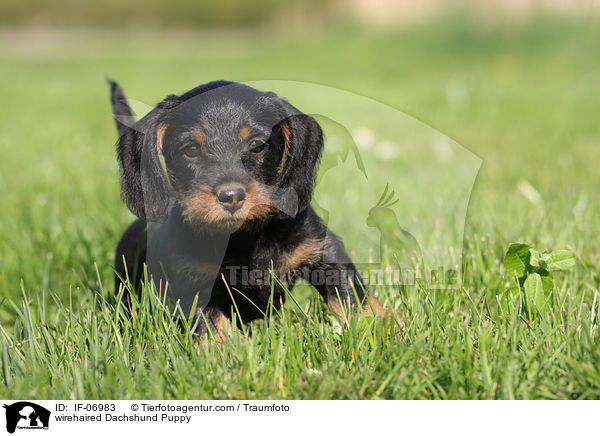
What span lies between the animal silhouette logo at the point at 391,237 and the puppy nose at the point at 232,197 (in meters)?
0.85

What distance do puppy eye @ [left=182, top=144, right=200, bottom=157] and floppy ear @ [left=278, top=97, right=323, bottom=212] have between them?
1.11 ft

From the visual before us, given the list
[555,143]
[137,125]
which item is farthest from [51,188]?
[555,143]

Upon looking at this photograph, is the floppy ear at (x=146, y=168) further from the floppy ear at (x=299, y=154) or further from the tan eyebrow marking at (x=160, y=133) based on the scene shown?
the floppy ear at (x=299, y=154)

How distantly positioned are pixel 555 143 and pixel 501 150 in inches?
20.7

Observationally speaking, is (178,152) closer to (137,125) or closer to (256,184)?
(137,125)

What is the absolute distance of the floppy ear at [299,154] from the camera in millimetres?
2311

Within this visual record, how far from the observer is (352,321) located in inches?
81.6

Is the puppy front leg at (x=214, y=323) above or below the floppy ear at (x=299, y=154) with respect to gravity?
below
